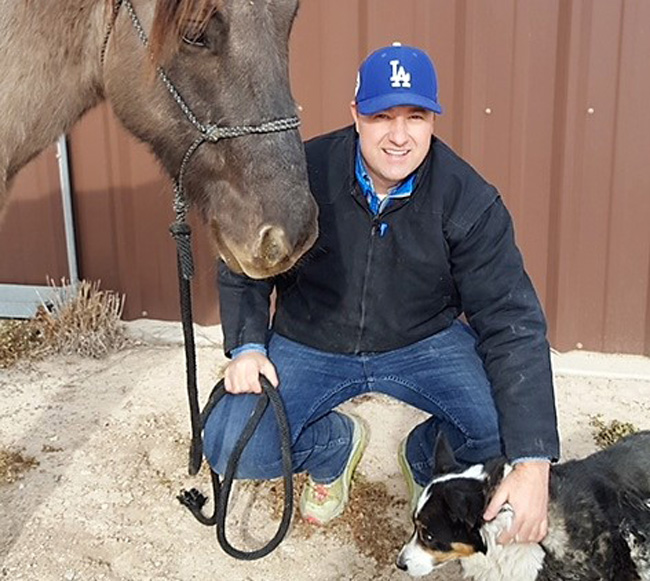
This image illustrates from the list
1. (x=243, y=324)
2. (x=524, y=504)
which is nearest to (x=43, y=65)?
(x=243, y=324)

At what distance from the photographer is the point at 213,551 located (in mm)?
2914

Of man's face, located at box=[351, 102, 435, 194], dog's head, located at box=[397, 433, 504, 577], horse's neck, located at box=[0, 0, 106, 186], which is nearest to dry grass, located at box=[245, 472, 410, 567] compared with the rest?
dog's head, located at box=[397, 433, 504, 577]

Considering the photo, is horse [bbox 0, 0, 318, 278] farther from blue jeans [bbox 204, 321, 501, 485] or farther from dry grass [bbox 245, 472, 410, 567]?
dry grass [bbox 245, 472, 410, 567]

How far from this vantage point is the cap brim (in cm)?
250

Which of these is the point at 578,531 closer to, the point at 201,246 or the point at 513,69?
the point at 513,69

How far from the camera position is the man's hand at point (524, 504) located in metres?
2.29

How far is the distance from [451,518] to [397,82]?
127cm

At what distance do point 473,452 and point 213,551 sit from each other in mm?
944

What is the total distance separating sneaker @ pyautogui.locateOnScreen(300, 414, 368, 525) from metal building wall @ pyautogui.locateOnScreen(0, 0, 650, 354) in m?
1.76

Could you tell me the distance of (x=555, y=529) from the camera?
235cm

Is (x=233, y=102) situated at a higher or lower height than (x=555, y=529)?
higher

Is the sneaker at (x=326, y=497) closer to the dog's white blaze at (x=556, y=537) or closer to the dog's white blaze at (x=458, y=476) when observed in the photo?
the dog's white blaze at (x=458, y=476)

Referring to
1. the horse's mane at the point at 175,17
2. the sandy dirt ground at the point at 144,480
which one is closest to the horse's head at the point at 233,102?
the horse's mane at the point at 175,17

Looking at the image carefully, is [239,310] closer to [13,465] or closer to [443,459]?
[443,459]
